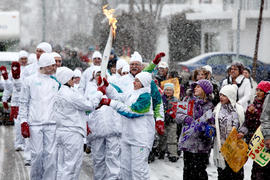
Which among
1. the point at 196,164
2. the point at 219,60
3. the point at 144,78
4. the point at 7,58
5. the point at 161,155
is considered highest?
the point at 144,78

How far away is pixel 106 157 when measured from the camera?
813 cm

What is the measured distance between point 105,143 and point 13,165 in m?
2.23

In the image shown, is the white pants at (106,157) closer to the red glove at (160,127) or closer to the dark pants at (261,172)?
the red glove at (160,127)

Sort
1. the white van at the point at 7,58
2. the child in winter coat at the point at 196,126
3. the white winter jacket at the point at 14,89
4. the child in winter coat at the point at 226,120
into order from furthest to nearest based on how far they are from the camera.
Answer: the white van at the point at 7,58
the white winter jacket at the point at 14,89
the child in winter coat at the point at 196,126
the child in winter coat at the point at 226,120

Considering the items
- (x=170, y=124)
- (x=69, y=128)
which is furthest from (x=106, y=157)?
(x=170, y=124)

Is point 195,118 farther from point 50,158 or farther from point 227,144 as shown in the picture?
point 50,158

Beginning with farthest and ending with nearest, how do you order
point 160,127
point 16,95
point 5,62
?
point 5,62, point 16,95, point 160,127

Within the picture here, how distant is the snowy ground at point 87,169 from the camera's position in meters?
8.71

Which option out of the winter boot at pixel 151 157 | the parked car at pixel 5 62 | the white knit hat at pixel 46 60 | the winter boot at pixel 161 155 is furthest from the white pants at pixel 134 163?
the parked car at pixel 5 62

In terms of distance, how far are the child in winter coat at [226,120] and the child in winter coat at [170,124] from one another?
9.94ft

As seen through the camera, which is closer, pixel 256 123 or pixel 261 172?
pixel 261 172

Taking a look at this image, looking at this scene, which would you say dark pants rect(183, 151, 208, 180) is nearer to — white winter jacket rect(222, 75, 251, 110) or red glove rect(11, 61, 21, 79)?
white winter jacket rect(222, 75, 251, 110)

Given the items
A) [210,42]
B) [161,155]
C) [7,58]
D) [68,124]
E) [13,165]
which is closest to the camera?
[68,124]

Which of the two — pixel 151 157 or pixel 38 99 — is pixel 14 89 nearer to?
pixel 151 157
